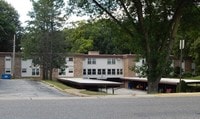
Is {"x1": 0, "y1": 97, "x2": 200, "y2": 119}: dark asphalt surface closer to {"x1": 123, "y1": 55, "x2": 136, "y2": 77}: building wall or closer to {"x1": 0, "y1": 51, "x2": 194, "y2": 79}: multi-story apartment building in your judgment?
{"x1": 0, "y1": 51, "x2": 194, "y2": 79}: multi-story apartment building

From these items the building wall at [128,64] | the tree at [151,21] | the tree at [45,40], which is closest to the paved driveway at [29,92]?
the tree at [151,21]

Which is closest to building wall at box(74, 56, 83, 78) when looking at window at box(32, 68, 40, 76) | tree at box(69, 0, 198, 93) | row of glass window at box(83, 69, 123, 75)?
row of glass window at box(83, 69, 123, 75)

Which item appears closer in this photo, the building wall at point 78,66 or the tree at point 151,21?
the tree at point 151,21

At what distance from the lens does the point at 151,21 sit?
30203 millimetres

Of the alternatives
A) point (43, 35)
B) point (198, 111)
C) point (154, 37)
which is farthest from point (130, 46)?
point (43, 35)

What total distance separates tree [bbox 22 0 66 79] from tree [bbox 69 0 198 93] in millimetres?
35485

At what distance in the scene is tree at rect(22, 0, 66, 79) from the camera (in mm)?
66812

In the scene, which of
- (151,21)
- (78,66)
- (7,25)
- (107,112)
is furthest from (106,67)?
(107,112)

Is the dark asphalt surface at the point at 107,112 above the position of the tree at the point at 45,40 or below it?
below

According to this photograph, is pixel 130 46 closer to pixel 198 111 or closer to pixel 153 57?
pixel 153 57

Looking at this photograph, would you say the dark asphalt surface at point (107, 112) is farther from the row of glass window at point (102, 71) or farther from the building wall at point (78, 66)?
the row of glass window at point (102, 71)

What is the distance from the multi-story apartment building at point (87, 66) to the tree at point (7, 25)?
593 inches

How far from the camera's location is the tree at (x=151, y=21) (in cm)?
2963

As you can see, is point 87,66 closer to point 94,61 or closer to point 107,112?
point 94,61
